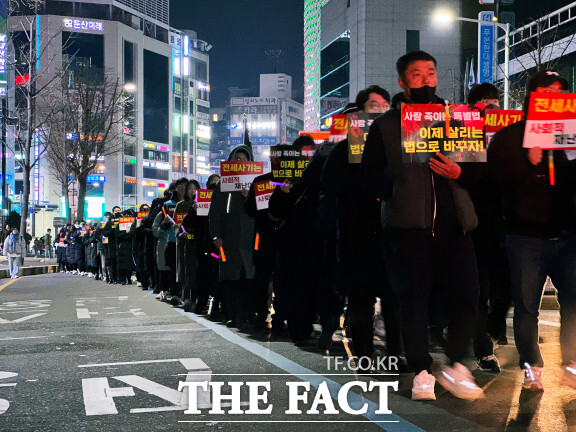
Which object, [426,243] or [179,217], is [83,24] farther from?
[426,243]

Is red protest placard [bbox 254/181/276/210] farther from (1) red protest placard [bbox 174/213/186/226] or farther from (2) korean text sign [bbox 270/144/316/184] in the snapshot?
(1) red protest placard [bbox 174/213/186/226]

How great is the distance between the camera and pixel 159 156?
126438 millimetres

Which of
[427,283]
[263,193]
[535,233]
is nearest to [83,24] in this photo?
[263,193]

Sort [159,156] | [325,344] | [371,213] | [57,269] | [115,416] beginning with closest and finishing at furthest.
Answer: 1. [115,416]
2. [371,213]
3. [325,344]
4. [57,269]
5. [159,156]

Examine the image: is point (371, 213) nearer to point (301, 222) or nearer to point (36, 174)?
point (301, 222)

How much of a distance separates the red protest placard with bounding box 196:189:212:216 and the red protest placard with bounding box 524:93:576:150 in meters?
6.37

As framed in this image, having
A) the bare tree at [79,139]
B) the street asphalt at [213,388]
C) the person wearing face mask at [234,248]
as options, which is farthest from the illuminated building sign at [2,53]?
the street asphalt at [213,388]

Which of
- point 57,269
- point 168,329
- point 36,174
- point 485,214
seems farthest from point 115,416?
point 36,174

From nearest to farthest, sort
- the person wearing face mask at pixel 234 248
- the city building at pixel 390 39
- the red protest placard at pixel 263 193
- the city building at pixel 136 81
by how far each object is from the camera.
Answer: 1. the red protest placard at pixel 263 193
2. the person wearing face mask at pixel 234 248
3. the city building at pixel 390 39
4. the city building at pixel 136 81

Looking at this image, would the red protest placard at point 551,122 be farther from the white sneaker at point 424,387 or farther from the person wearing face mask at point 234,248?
the person wearing face mask at point 234,248

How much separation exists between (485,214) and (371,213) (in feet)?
3.38

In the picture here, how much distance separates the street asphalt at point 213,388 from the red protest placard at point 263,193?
51.8 inches

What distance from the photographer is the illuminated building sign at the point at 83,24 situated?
11300 centimetres

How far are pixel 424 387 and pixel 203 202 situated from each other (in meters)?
6.57
